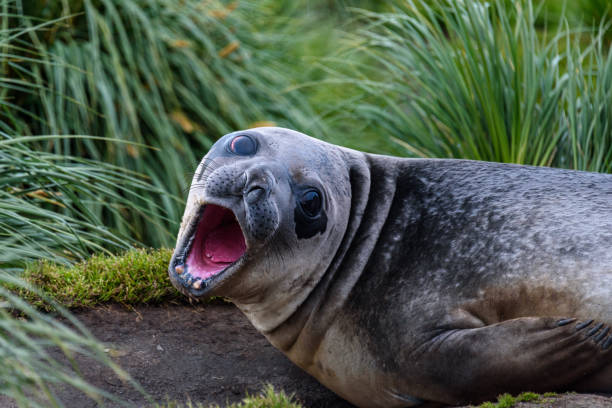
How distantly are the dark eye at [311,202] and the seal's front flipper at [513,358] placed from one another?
2.21 feet

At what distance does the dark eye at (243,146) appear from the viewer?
3.17 metres

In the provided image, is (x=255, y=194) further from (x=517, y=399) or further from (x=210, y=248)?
(x=517, y=399)

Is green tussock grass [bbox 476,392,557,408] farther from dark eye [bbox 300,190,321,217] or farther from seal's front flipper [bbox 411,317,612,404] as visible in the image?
dark eye [bbox 300,190,321,217]

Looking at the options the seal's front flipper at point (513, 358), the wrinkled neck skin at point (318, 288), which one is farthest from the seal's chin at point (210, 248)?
the seal's front flipper at point (513, 358)

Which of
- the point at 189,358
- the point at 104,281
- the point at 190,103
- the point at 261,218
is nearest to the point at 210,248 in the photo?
the point at 261,218

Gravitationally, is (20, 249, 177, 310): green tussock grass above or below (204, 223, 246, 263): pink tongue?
below

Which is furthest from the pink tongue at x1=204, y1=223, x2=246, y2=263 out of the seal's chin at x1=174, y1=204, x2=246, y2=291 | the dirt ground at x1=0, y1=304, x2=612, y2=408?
the dirt ground at x1=0, y1=304, x2=612, y2=408

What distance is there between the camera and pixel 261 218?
2908mm

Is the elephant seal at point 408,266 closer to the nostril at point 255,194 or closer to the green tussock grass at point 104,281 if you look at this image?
the nostril at point 255,194

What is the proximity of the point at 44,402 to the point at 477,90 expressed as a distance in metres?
3.24

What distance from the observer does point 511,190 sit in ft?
10.4

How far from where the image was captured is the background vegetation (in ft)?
14.0

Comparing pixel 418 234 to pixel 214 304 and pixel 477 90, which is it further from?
pixel 477 90

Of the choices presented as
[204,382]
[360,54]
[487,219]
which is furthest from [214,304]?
[360,54]
